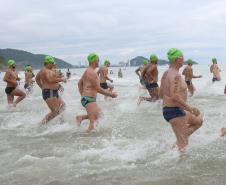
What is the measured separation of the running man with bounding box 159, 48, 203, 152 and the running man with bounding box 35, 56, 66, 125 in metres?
3.98

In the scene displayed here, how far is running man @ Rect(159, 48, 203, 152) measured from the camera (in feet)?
19.9

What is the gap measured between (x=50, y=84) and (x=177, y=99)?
4.45m

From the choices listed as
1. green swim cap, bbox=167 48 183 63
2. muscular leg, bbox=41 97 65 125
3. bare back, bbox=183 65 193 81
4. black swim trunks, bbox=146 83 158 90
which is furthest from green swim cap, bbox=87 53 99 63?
bare back, bbox=183 65 193 81

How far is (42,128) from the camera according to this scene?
1009cm

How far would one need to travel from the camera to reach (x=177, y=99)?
19.8 feet

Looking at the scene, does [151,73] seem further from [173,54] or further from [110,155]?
[173,54]

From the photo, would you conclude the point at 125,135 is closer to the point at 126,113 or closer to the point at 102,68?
the point at 126,113

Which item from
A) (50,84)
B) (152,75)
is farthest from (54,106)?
(152,75)

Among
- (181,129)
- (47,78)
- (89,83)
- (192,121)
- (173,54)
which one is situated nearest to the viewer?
(173,54)

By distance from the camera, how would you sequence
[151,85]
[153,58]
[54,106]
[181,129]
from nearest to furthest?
[181,129] < [54,106] < [153,58] < [151,85]

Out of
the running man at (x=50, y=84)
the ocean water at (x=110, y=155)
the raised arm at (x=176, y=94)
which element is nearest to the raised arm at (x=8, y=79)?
the ocean water at (x=110, y=155)

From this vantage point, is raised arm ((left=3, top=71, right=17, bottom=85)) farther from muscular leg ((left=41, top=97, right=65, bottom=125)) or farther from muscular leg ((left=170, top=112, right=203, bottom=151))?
muscular leg ((left=170, top=112, right=203, bottom=151))

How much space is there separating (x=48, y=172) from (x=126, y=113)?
270 inches

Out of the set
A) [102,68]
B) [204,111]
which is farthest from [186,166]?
[102,68]
